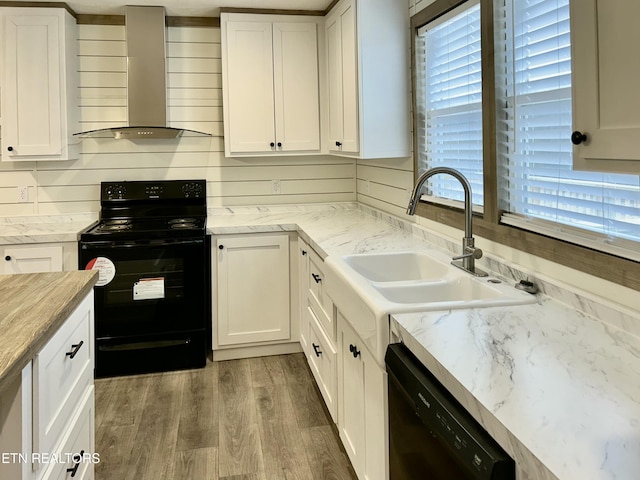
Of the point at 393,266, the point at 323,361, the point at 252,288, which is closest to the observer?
the point at 393,266

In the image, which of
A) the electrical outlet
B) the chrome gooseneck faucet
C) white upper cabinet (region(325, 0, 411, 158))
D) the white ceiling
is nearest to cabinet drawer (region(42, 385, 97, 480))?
the chrome gooseneck faucet

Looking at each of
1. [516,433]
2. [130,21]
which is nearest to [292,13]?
[130,21]

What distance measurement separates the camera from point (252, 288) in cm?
354

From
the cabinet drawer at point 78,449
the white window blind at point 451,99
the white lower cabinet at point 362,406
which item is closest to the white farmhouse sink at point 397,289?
the white lower cabinet at point 362,406

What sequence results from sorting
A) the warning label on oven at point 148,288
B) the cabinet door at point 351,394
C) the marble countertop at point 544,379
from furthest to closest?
the warning label on oven at point 148,288, the cabinet door at point 351,394, the marble countertop at point 544,379

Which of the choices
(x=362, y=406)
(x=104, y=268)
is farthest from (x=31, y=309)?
(x=104, y=268)

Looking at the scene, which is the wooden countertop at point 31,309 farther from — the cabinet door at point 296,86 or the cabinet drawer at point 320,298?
the cabinet door at point 296,86

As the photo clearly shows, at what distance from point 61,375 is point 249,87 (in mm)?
2587

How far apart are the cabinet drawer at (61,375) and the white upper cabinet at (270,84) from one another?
2066mm

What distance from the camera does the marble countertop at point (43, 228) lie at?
3.20 metres

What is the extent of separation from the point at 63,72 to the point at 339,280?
2.57 m

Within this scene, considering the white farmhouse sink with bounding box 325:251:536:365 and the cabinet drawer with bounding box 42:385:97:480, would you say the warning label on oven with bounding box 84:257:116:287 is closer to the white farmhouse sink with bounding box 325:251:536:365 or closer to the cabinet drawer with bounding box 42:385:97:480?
the cabinet drawer with bounding box 42:385:97:480

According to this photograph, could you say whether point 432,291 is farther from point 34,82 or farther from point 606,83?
point 34,82

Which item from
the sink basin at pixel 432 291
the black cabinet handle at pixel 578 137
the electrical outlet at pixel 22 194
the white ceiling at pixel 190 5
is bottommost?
the sink basin at pixel 432 291
